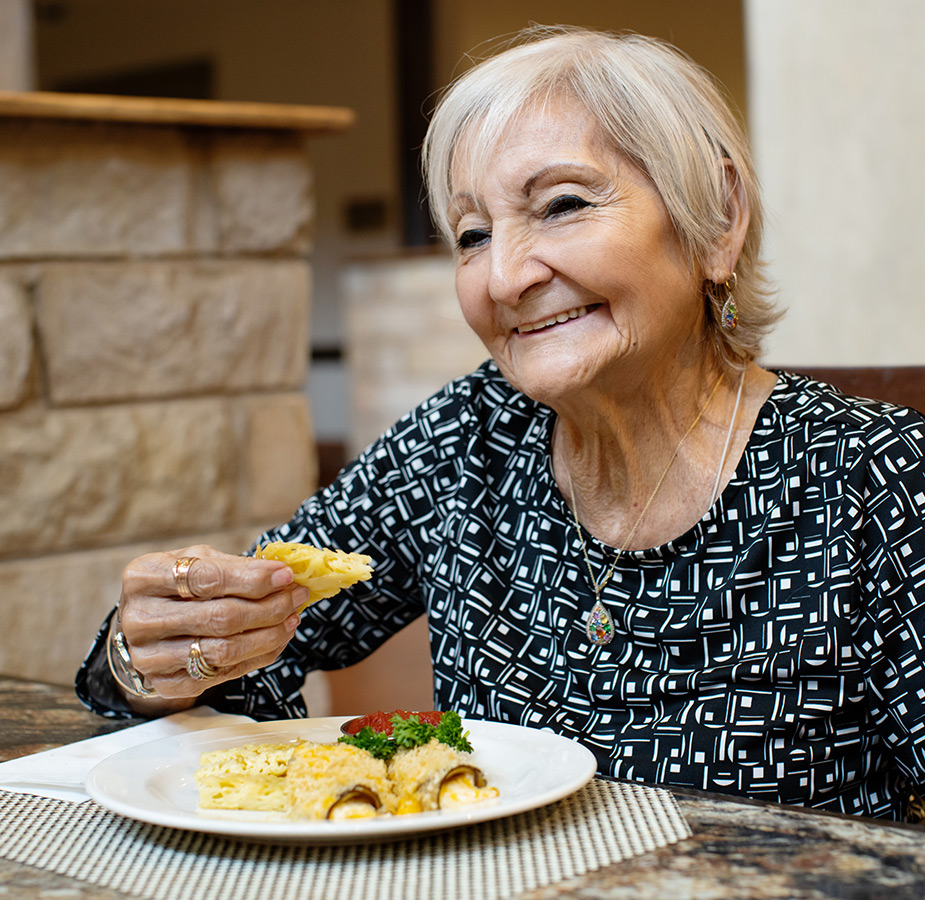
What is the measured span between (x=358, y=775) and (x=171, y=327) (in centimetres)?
171

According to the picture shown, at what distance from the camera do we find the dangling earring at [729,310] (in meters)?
1.45

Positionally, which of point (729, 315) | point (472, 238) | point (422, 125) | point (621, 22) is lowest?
point (729, 315)

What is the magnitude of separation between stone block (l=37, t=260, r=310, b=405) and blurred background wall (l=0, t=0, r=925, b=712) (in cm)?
46

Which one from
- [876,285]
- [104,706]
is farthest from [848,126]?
[104,706]

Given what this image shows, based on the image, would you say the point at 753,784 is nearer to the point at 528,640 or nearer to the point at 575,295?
the point at 528,640

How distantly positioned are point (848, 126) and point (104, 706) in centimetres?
245

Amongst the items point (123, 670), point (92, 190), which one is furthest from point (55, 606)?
point (123, 670)

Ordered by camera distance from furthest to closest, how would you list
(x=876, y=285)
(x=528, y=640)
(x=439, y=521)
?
(x=876, y=285) < (x=439, y=521) < (x=528, y=640)

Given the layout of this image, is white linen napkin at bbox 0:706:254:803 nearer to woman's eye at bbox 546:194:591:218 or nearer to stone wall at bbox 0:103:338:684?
woman's eye at bbox 546:194:591:218

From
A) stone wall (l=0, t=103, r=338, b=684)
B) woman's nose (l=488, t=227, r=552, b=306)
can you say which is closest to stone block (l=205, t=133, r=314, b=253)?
stone wall (l=0, t=103, r=338, b=684)

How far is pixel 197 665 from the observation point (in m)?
1.16

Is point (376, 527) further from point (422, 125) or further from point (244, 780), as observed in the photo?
point (422, 125)

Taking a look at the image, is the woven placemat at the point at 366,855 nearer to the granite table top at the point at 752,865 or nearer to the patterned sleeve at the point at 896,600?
the granite table top at the point at 752,865

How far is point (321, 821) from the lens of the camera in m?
0.83
